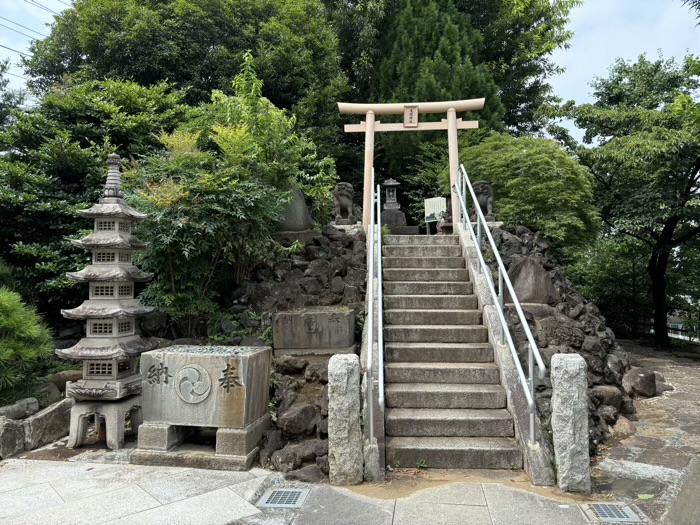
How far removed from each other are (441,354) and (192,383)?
270 centimetres

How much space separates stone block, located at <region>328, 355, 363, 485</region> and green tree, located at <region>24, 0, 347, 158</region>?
1106cm

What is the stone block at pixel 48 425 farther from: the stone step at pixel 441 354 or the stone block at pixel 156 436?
the stone step at pixel 441 354

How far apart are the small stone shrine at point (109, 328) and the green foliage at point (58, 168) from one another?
2.66 m

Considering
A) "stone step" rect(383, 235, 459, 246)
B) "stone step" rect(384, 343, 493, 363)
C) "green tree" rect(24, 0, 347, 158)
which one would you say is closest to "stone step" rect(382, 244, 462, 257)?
"stone step" rect(383, 235, 459, 246)

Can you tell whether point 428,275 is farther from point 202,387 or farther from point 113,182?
point 113,182

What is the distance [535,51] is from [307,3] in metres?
8.24

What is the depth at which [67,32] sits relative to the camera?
13930 mm

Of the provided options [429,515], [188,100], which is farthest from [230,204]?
[188,100]

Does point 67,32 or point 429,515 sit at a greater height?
point 67,32

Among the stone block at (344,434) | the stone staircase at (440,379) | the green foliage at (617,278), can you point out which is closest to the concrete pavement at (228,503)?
the stone block at (344,434)

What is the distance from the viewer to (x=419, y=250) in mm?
7473

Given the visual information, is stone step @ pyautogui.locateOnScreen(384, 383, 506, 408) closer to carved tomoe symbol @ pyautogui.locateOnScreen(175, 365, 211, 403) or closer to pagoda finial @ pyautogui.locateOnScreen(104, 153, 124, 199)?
carved tomoe symbol @ pyautogui.locateOnScreen(175, 365, 211, 403)

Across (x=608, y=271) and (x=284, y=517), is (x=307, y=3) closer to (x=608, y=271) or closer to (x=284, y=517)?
(x=608, y=271)

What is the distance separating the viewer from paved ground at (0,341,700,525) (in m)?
3.29
